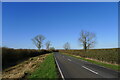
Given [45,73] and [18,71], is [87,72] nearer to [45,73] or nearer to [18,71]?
[45,73]

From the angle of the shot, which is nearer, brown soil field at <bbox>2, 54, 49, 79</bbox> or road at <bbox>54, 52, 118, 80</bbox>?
road at <bbox>54, 52, 118, 80</bbox>

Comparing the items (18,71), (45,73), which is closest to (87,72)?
(45,73)

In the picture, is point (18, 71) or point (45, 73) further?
point (18, 71)

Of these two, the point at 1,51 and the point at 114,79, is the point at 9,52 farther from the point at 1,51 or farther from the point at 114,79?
the point at 114,79

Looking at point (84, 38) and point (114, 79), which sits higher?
point (84, 38)

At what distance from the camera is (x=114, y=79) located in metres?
7.00

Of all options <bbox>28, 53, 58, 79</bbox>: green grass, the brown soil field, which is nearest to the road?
<bbox>28, 53, 58, 79</bbox>: green grass

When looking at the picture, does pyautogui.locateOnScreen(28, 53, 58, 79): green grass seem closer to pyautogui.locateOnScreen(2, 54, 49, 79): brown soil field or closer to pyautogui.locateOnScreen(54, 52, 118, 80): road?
pyautogui.locateOnScreen(54, 52, 118, 80): road

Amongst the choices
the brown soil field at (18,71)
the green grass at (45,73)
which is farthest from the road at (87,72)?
the brown soil field at (18,71)

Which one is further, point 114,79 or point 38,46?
point 38,46

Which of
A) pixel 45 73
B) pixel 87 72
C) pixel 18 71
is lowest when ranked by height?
pixel 18 71

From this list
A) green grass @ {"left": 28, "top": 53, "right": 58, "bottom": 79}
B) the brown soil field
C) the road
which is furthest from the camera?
the brown soil field

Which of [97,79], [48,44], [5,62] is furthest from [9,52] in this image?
[48,44]

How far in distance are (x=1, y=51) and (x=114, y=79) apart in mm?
16226
